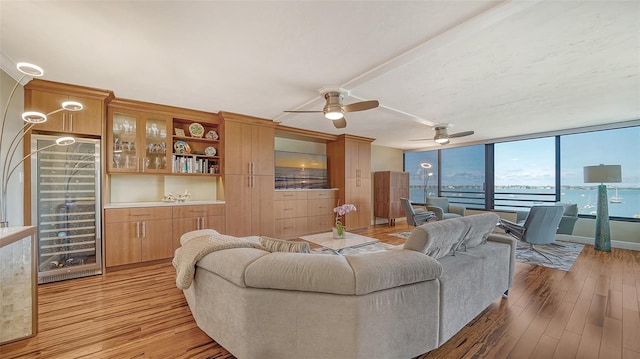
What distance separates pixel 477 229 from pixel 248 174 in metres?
3.63

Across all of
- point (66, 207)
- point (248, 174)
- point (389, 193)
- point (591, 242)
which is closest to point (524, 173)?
point (591, 242)

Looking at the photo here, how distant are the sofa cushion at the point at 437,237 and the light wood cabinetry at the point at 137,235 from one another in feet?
11.4

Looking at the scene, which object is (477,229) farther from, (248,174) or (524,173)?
(524,173)

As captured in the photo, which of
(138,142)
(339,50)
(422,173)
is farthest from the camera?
(422,173)

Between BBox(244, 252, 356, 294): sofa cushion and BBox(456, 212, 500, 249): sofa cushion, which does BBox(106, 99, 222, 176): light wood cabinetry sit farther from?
BBox(456, 212, 500, 249): sofa cushion

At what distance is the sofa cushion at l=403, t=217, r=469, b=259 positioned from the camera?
172 cm

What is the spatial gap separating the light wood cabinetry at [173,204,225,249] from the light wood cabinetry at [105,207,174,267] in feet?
0.30

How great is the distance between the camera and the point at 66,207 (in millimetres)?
3027

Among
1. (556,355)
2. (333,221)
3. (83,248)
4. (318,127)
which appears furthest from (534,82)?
(83,248)

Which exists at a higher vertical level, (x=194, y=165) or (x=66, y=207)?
(x=194, y=165)

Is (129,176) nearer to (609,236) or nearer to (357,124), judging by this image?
(357,124)

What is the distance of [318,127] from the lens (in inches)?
203

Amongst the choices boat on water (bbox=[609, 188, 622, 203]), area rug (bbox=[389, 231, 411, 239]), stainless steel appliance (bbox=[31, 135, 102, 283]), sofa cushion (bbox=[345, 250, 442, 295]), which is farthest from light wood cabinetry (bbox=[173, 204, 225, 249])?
boat on water (bbox=[609, 188, 622, 203])

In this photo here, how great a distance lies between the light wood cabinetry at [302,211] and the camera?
5.07 m
